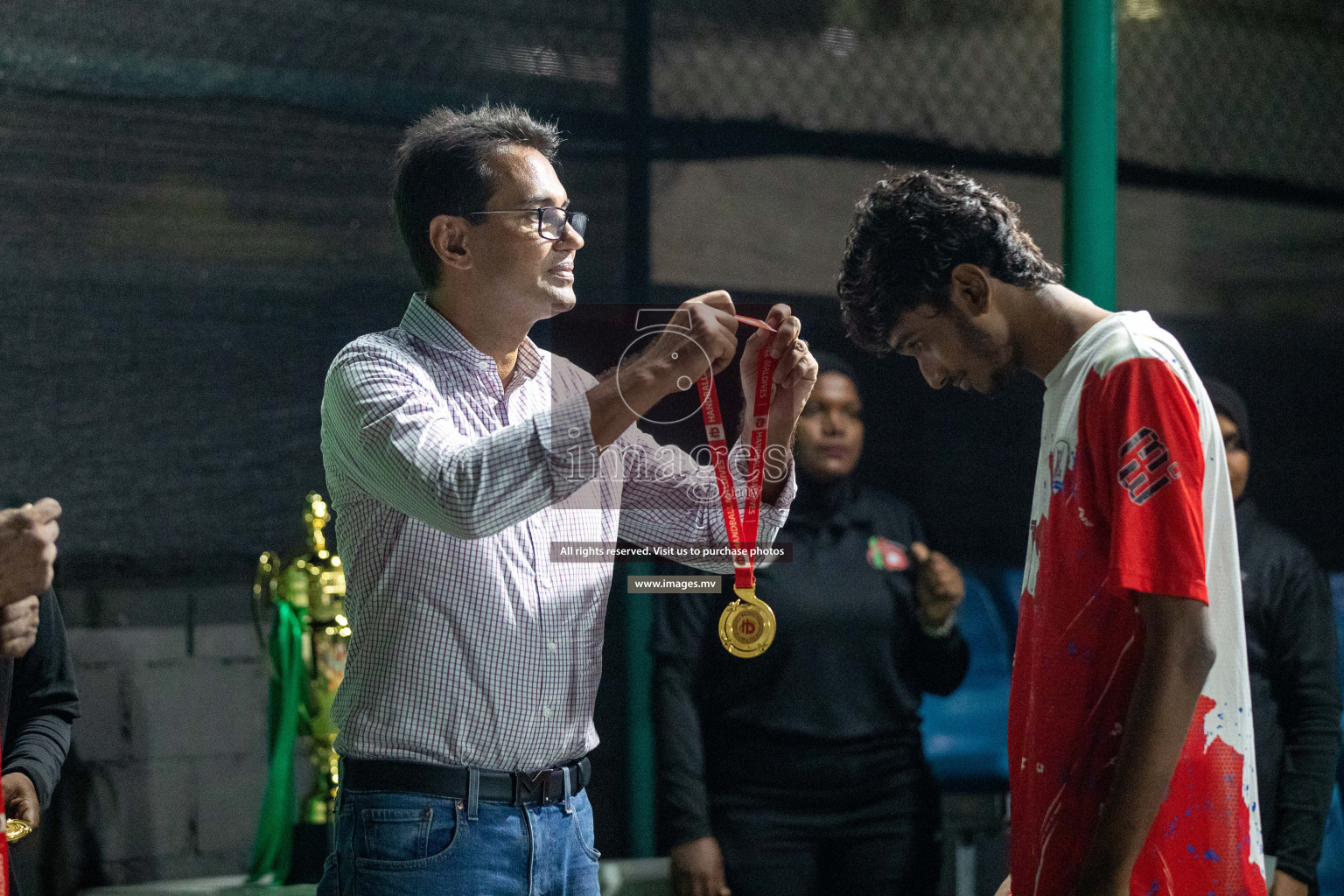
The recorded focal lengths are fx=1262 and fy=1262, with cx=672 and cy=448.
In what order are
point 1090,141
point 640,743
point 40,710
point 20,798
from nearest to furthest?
point 20,798 < point 40,710 < point 1090,141 < point 640,743

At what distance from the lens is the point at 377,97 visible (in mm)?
2232

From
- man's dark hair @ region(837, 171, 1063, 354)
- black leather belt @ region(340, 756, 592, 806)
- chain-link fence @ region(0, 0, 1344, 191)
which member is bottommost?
black leather belt @ region(340, 756, 592, 806)

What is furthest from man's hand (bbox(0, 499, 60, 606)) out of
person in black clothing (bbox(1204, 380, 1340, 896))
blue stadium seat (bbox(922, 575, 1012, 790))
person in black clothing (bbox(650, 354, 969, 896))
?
person in black clothing (bbox(1204, 380, 1340, 896))

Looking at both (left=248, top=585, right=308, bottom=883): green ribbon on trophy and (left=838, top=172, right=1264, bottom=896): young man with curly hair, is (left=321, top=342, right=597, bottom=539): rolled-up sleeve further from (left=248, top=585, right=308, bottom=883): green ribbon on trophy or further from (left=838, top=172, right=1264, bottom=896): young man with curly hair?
(left=248, top=585, right=308, bottom=883): green ribbon on trophy

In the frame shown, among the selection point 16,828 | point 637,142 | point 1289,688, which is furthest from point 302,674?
point 1289,688

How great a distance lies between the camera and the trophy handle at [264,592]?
2.07m

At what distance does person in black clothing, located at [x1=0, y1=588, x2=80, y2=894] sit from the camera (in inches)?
61.5

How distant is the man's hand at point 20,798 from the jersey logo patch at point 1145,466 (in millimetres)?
1314

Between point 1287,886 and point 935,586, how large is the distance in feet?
2.86

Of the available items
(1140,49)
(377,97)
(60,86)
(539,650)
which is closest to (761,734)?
(539,650)

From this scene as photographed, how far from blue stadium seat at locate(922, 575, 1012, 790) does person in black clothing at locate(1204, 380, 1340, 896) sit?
0.46m

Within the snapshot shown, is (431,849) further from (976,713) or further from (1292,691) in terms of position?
(1292,691)

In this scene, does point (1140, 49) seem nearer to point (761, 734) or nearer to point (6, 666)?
point (761, 734)

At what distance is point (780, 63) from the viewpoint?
8.20 ft
